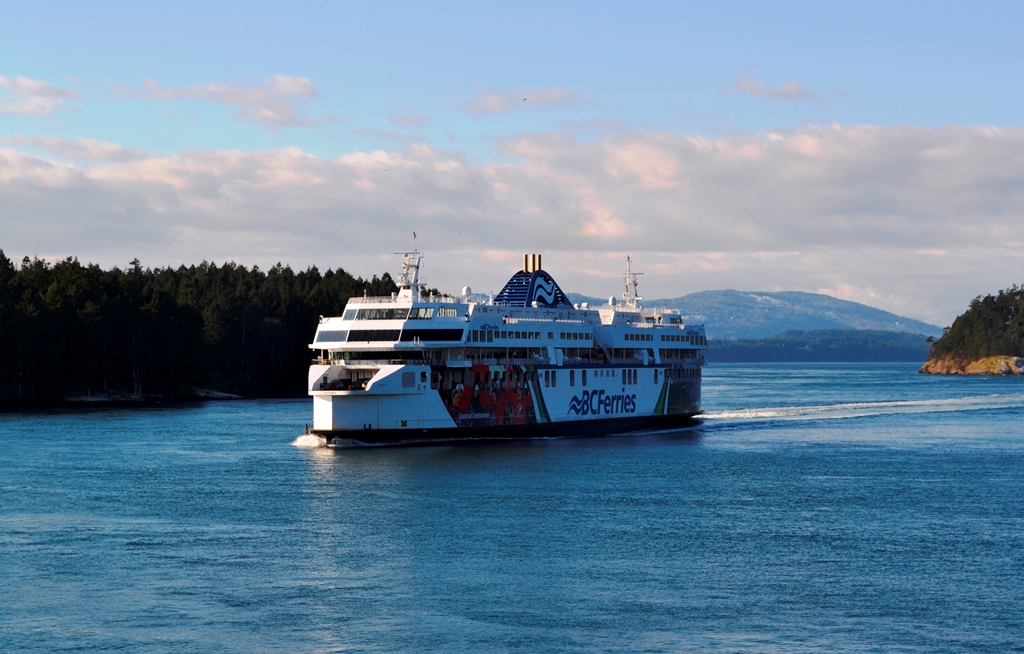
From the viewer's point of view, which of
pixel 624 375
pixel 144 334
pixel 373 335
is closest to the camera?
pixel 373 335

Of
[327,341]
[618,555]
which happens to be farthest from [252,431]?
[618,555]

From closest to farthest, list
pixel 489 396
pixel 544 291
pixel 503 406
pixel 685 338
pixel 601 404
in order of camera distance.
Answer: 1. pixel 489 396
2. pixel 503 406
3. pixel 601 404
4. pixel 544 291
5. pixel 685 338

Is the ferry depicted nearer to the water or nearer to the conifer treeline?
the water

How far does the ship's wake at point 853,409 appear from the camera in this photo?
321 ft

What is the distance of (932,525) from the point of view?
147ft

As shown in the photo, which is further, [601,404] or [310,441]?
[601,404]

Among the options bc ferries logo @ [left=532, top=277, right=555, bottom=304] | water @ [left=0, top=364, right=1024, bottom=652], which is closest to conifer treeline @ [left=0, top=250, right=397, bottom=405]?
bc ferries logo @ [left=532, top=277, right=555, bottom=304]

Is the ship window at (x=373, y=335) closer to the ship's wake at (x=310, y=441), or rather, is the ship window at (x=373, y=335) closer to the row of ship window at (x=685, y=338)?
the ship's wake at (x=310, y=441)

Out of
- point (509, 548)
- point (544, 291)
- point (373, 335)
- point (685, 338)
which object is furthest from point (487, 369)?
point (509, 548)

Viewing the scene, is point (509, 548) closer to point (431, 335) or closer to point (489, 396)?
point (431, 335)

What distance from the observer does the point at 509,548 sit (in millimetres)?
40562

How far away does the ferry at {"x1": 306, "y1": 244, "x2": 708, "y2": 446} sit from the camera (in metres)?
66.3

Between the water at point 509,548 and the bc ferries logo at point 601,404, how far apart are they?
6.46 meters

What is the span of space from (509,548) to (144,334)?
90.1 metres
